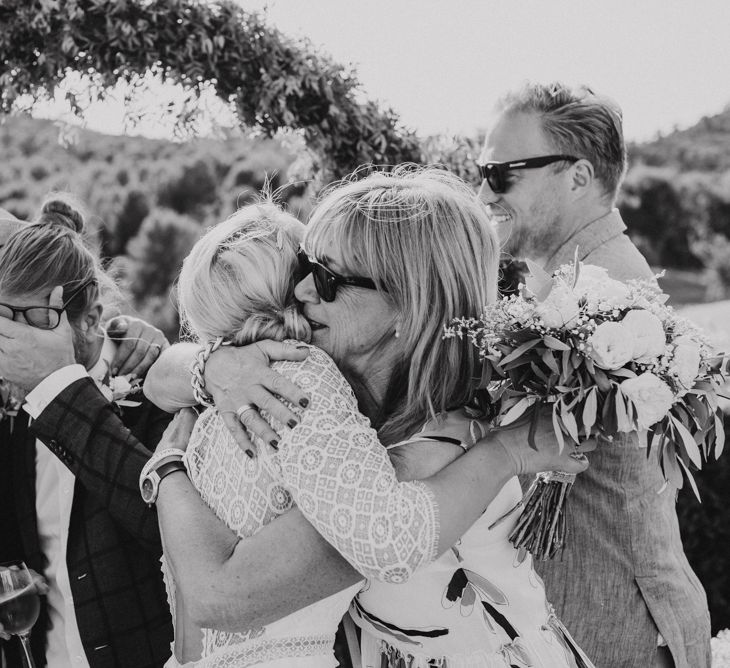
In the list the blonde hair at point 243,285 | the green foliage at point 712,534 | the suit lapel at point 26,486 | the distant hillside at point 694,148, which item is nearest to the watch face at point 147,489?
the blonde hair at point 243,285

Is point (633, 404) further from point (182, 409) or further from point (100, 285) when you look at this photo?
point (100, 285)

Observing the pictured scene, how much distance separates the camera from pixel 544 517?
7.22 feet

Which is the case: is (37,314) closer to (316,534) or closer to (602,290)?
(316,534)

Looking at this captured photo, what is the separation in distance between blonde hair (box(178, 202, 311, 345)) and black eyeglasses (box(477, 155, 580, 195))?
5.02ft

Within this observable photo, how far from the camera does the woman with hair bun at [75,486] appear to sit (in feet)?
8.26

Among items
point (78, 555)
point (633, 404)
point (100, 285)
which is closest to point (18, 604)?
point (78, 555)

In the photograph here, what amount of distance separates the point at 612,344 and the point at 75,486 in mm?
1799

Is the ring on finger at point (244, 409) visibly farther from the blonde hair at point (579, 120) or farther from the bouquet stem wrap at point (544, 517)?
the blonde hair at point (579, 120)

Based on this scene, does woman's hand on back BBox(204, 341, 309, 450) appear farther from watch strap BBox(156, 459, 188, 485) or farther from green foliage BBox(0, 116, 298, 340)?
green foliage BBox(0, 116, 298, 340)

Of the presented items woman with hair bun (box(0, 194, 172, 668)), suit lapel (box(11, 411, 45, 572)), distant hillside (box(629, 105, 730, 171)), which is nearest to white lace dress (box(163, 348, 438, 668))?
woman with hair bun (box(0, 194, 172, 668))

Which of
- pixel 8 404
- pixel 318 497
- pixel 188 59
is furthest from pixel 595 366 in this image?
pixel 188 59

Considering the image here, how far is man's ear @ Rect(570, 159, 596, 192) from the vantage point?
3.30m

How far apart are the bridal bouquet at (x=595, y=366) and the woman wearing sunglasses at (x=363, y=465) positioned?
85mm

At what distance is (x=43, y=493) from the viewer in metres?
2.84
